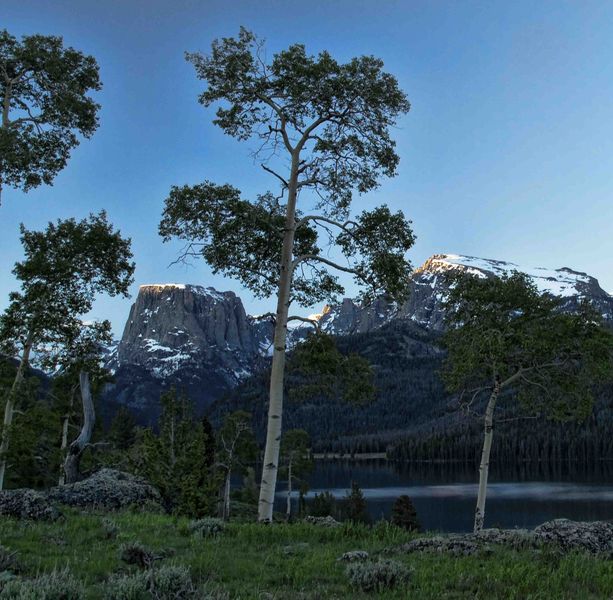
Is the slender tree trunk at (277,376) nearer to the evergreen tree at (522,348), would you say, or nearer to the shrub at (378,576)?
the shrub at (378,576)

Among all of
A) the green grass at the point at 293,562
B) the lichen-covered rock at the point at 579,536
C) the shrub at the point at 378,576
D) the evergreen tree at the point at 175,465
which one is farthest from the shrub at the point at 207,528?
the evergreen tree at the point at 175,465

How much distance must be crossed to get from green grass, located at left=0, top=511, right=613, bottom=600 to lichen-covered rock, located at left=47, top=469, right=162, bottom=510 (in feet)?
11.1

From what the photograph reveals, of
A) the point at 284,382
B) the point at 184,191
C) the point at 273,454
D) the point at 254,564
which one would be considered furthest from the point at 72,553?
the point at 184,191

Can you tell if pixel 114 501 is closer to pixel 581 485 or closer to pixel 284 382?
pixel 284 382

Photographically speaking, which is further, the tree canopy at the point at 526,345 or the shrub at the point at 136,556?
the tree canopy at the point at 526,345

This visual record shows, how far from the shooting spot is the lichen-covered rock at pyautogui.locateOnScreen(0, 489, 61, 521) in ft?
37.6

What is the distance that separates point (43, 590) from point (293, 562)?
3759 mm

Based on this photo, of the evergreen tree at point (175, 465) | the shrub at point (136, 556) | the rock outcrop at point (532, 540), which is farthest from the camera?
the evergreen tree at point (175, 465)

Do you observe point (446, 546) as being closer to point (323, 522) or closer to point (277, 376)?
point (323, 522)

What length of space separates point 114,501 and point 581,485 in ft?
424

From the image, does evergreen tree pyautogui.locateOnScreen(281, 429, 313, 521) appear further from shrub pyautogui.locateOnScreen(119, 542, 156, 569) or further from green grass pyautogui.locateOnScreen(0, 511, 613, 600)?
shrub pyautogui.locateOnScreen(119, 542, 156, 569)

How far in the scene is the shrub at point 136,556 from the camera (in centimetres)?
789

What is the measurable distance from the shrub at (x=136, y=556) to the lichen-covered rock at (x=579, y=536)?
6.14 meters

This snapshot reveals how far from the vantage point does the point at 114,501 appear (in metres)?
15.1
